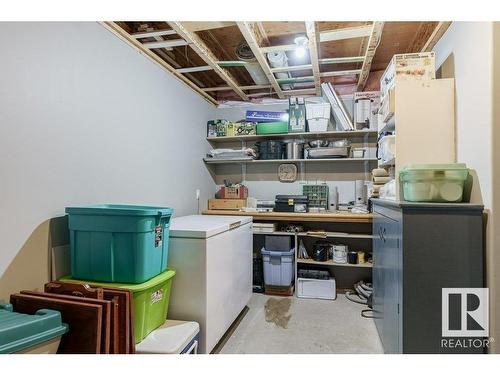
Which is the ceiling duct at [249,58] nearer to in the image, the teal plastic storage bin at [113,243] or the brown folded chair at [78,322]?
the teal plastic storage bin at [113,243]

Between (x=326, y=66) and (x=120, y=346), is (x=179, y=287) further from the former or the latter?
(x=326, y=66)

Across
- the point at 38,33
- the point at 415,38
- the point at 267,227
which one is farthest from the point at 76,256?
the point at 415,38

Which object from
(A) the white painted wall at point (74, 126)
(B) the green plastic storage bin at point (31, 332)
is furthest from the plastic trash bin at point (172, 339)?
(A) the white painted wall at point (74, 126)

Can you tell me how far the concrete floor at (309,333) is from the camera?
210cm

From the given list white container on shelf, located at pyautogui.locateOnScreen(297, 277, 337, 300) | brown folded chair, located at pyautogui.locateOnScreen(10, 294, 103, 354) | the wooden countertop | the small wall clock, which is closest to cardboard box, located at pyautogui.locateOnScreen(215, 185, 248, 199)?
the wooden countertop

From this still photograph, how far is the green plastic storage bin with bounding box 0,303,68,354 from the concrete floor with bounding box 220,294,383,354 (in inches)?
48.5

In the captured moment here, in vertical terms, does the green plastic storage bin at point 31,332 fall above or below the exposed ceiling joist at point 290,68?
below

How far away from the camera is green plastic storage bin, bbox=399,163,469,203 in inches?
63.2

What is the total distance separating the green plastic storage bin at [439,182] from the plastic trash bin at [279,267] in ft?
5.84

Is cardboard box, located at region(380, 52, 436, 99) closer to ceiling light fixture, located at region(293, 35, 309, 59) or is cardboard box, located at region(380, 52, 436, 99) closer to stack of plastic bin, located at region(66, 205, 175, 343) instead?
ceiling light fixture, located at region(293, 35, 309, 59)

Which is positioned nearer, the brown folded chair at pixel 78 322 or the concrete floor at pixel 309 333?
the brown folded chair at pixel 78 322

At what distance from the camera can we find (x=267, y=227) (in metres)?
3.33

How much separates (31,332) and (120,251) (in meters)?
0.51

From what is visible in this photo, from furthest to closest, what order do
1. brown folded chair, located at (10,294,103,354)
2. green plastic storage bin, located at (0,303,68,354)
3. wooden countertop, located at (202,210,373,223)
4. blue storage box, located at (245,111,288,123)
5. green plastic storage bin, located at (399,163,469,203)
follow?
blue storage box, located at (245,111,288,123) → wooden countertop, located at (202,210,373,223) → green plastic storage bin, located at (399,163,469,203) → brown folded chair, located at (10,294,103,354) → green plastic storage bin, located at (0,303,68,354)
